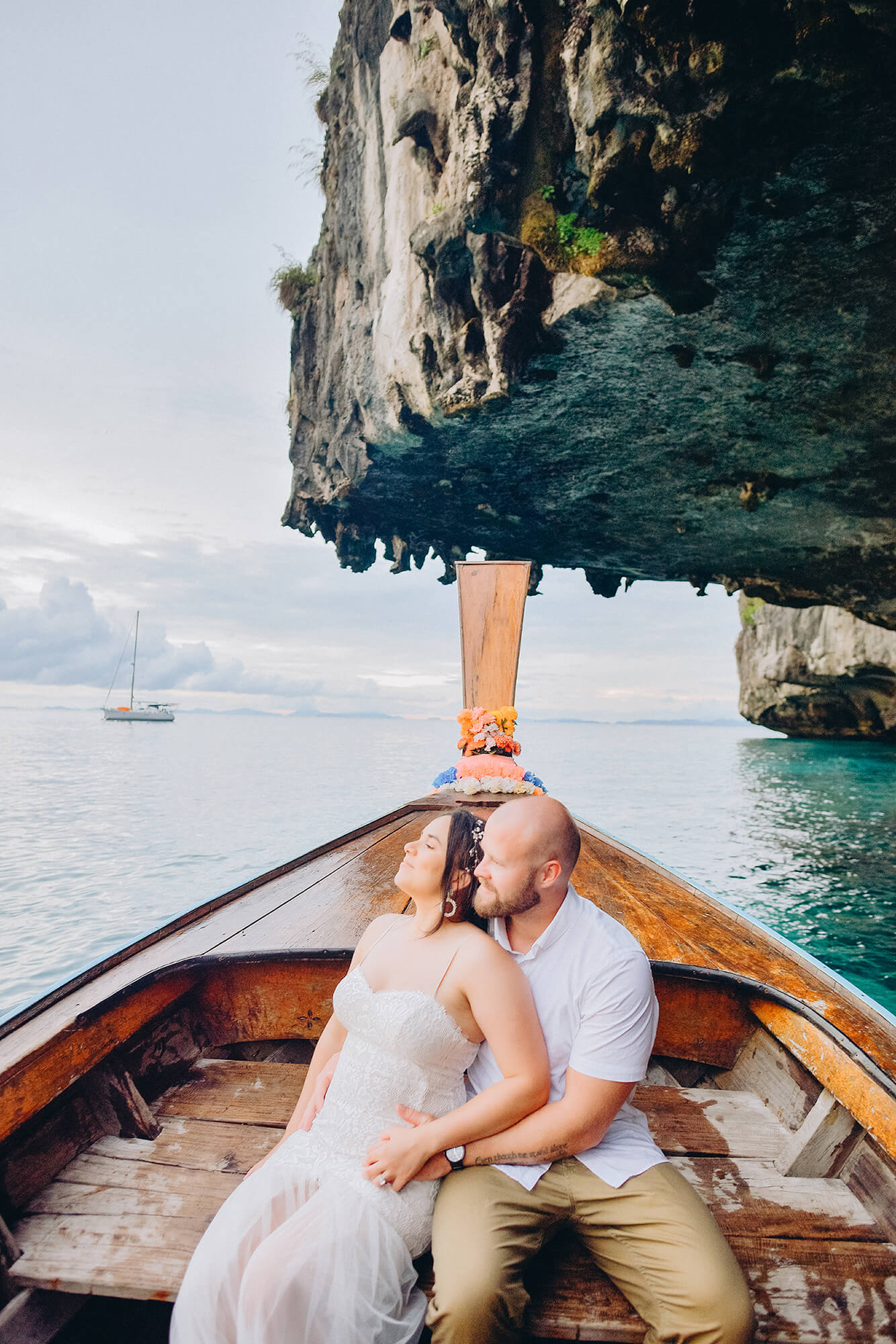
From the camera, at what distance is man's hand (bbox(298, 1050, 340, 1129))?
142cm

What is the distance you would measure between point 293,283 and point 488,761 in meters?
7.29

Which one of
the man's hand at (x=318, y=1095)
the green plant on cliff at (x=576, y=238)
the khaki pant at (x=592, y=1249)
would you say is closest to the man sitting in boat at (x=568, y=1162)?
the khaki pant at (x=592, y=1249)

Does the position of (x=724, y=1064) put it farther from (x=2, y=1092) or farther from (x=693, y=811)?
(x=693, y=811)

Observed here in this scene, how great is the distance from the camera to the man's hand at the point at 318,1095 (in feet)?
4.65

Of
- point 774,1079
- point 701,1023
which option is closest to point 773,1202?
point 774,1079

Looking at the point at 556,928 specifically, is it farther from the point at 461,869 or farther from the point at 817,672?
the point at 817,672

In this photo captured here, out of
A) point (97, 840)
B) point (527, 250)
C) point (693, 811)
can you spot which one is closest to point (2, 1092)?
point (527, 250)

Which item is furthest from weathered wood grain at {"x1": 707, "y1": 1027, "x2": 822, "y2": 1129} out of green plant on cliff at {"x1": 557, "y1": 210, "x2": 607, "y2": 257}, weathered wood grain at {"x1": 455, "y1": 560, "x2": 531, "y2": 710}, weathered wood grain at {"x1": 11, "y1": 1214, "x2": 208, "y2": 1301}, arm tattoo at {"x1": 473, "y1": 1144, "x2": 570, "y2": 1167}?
green plant on cliff at {"x1": 557, "y1": 210, "x2": 607, "y2": 257}

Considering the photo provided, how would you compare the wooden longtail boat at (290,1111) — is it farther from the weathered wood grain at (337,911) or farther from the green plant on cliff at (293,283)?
the green plant on cliff at (293,283)

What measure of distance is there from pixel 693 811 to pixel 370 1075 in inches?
516

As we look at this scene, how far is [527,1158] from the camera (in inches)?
49.9

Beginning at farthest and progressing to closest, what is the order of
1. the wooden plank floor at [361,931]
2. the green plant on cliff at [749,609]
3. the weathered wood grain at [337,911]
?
the green plant on cliff at [749,609] → the weathered wood grain at [337,911] → the wooden plank floor at [361,931]

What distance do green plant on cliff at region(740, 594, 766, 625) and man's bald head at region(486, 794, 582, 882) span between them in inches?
921

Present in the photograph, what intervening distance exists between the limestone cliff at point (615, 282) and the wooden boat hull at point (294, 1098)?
403 cm
